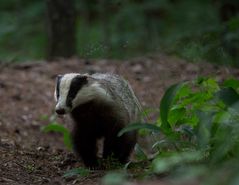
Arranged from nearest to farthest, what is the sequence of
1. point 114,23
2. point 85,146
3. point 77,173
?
point 77,173 → point 85,146 → point 114,23

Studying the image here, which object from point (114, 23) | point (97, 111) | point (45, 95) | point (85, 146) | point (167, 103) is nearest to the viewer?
point (167, 103)

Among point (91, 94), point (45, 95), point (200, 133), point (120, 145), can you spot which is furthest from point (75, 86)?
point (45, 95)

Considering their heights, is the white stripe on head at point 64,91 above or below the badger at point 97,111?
above

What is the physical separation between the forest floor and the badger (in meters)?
0.37

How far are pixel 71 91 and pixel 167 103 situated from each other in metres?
0.99

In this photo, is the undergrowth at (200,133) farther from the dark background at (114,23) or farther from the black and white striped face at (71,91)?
the dark background at (114,23)

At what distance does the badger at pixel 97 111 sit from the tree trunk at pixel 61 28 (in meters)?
4.56

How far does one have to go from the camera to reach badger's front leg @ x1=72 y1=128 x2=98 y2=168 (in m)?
5.98

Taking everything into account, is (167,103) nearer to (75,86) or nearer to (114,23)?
(75,86)

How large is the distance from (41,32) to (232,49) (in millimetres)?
6424

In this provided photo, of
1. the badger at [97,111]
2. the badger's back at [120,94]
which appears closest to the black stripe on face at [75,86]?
the badger at [97,111]

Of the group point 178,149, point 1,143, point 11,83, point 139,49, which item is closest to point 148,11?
point 139,49

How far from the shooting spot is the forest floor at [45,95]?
615 centimetres

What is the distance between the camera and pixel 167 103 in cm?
493
